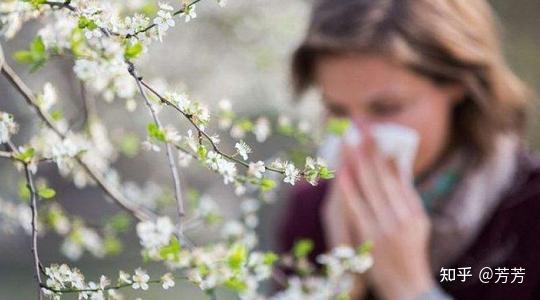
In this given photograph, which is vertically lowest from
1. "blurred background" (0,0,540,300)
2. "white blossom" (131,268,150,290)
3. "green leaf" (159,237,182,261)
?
"white blossom" (131,268,150,290)

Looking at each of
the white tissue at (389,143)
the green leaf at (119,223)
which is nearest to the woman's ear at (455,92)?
the white tissue at (389,143)

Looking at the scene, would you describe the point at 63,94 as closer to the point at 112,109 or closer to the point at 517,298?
the point at 112,109

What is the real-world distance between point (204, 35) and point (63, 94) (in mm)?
565

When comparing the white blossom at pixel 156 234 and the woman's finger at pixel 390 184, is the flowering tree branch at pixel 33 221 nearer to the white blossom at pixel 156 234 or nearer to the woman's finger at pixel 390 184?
the white blossom at pixel 156 234

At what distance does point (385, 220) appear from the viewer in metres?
1.53

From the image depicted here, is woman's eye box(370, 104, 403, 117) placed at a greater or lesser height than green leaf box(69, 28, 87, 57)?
greater

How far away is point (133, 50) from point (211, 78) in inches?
111

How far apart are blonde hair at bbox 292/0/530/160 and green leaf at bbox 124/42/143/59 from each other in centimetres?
92

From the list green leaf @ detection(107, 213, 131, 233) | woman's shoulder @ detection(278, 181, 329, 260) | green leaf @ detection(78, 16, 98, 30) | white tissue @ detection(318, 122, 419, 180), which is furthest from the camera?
woman's shoulder @ detection(278, 181, 329, 260)

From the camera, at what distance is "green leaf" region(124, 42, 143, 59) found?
604 mm

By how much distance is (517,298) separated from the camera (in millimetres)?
1457

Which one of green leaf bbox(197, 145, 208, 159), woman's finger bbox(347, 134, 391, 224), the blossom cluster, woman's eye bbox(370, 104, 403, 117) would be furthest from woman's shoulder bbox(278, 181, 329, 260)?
green leaf bbox(197, 145, 208, 159)

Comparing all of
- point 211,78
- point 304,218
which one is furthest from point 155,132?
point 211,78

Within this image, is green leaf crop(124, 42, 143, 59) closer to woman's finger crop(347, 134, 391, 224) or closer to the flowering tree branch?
the flowering tree branch
